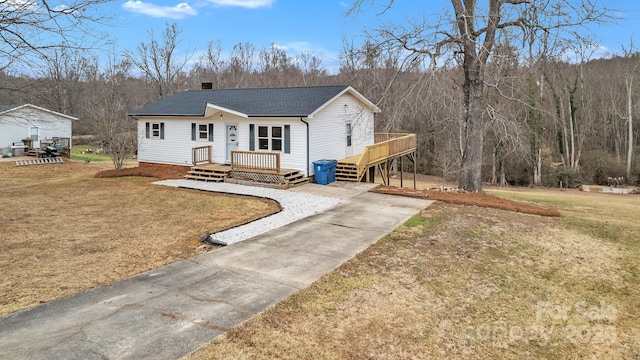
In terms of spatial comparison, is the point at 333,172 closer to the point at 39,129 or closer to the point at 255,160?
the point at 255,160

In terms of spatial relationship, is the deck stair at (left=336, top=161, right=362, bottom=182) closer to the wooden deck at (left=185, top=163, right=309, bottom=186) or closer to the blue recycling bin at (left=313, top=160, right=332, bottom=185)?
the blue recycling bin at (left=313, top=160, right=332, bottom=185)

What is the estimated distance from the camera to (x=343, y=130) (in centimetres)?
1919

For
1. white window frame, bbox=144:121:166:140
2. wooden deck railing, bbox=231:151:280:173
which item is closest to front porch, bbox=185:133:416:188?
wooden deck railing, bbox=231:151:280:173

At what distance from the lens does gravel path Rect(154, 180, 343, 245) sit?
9426mm

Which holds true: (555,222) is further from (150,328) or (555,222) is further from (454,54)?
(150,328)

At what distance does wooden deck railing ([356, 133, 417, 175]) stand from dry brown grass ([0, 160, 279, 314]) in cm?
582

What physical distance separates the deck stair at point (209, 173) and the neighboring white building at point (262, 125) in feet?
3.93

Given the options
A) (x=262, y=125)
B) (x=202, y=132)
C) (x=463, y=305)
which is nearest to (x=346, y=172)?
(x=262, y=125)

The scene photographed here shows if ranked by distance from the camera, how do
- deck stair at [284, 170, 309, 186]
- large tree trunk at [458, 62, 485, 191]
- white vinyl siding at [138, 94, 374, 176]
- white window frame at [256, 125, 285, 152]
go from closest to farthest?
large tree trunk at [458, 62, 485, 191], deck stair at [284, 170, 309, 186], white vinyl siding at [138, 94, 374, 176], white window frame at [256, 125, 285, 152]

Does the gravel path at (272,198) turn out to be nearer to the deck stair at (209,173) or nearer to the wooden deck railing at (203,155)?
the deck stair at (209,173)

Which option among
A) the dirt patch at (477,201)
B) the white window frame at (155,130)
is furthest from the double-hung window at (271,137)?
the white window frame at (155,130)

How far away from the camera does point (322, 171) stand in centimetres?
1616

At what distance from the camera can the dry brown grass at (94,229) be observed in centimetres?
668

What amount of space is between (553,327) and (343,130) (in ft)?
48.2
